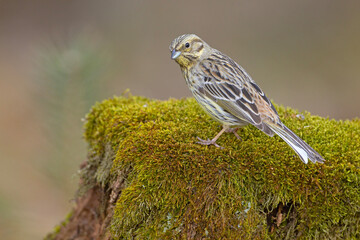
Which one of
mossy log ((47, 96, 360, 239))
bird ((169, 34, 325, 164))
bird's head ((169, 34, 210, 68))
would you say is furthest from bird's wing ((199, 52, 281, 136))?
mossy log ((47, 96, 360, 239))

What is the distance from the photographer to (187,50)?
4949 millimetres

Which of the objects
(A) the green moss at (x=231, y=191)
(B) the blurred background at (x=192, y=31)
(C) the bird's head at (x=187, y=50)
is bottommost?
(A) the green moss at (x=231, y=191)

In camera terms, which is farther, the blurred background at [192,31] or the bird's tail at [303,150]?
the blurred background at [192,31]

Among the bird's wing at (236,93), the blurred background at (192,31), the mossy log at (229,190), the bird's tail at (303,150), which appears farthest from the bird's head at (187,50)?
the blurred background at (192,31)

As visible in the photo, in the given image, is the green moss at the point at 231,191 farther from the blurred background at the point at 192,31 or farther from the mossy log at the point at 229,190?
the blurred background at the point at 192,31

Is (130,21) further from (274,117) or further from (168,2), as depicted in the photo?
(274,117)

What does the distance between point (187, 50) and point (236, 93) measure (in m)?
0.86

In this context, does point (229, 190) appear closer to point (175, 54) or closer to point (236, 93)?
point (236, 93)

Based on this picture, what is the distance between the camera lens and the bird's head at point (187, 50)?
488cm

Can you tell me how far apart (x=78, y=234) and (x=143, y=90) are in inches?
259

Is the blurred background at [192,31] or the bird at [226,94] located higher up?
the blurred background at [192,31]

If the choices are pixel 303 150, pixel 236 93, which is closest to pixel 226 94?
pixel 236 93

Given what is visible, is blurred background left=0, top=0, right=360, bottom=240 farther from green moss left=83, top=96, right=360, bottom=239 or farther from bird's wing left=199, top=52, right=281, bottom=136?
green moss left=83, top=96, right=360, bottom=239

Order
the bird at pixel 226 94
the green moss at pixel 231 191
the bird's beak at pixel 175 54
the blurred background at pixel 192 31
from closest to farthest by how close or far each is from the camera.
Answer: the green moss at pixel 231 191
the bird at pixel 226 94
the bird's beak at pixel 175 54
the blurred background at pixel 192 31
